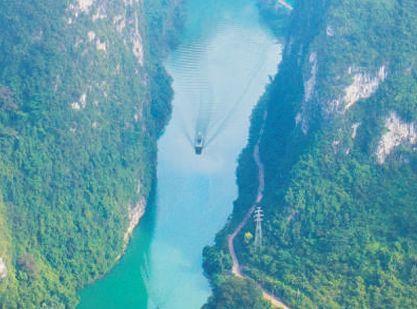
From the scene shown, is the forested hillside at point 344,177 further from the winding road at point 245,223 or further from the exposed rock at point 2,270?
the exposed rock at point 2,270

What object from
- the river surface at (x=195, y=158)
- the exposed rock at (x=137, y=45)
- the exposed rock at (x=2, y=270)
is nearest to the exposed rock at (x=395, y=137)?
the river surface at (x=195, y=158)

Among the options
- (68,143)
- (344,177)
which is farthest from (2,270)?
(344,177)

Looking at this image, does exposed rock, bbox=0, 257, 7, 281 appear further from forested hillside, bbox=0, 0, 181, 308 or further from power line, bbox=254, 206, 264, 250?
power line, bbox=254, 206, 264, 250

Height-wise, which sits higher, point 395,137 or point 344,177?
point 395,137

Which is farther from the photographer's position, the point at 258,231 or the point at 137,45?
the point at 137,45

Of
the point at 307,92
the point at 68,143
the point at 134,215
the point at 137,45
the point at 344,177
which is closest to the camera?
the point at 344,177

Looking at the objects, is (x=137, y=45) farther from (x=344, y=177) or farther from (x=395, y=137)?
(x=395, y=137)
